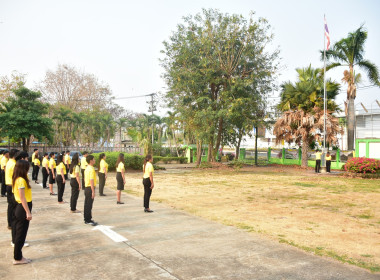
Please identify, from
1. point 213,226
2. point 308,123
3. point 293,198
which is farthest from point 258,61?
point 213,226

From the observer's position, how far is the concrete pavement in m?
4.63

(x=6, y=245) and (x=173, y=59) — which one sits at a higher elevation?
(x=173, y=59)

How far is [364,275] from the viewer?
4.61 m

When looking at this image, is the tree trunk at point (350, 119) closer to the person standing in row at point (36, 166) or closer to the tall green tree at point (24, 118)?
the person standing in row at point (36, 166)

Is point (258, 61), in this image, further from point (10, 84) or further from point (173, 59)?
point (10, 84)

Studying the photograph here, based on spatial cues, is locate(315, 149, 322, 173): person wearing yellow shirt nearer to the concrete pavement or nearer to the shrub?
the shrub

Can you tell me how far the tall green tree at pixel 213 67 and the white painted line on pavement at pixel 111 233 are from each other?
18.1 m

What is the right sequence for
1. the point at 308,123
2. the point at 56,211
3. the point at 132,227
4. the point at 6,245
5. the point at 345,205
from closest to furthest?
the point at 6,245, the point at 132,227, the point at 56,211, the point at 345,205, the point at 308,123

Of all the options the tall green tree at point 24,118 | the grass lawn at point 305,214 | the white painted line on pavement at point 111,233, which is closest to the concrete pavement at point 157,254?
the white painted line on pavement at point 111,233

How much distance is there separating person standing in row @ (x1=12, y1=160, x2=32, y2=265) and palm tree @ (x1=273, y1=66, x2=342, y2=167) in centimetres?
2432

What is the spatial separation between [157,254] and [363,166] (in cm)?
1922

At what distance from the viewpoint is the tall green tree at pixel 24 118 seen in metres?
28.6

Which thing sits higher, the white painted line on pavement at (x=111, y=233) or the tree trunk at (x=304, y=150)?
the tree trunk at (x=304, y=150)

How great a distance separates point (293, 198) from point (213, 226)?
577 centimetres
